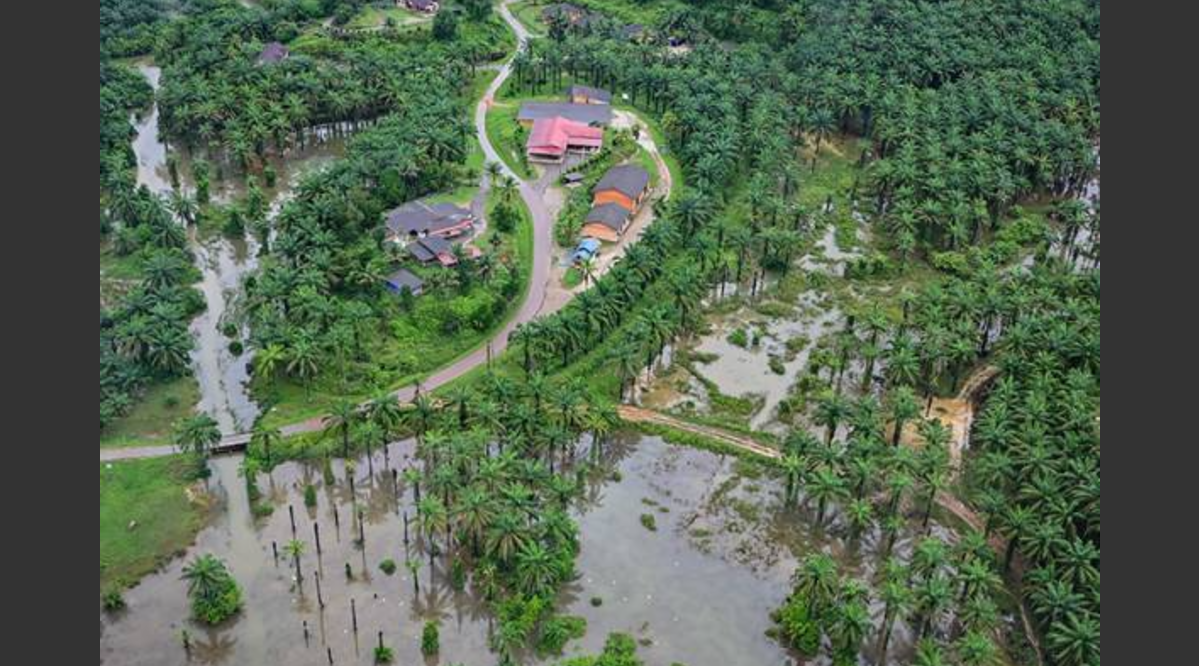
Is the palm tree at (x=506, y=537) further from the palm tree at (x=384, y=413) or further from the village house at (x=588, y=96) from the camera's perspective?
the village house at (x=588, y=96)

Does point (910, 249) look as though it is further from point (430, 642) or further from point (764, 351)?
point (430, 642)

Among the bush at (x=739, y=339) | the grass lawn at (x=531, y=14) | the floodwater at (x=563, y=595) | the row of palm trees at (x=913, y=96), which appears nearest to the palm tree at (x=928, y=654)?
the floodwater at (x=563, y=595)

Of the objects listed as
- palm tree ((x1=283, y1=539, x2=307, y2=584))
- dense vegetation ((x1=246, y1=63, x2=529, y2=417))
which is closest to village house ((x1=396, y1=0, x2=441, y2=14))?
dense vegetation ((x1=246, y1=63, x2=529, y2=417))

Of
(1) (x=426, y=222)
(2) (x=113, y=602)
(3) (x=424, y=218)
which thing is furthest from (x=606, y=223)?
(2) (x=113, y=602)

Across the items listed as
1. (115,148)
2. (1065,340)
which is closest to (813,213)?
(1065,340)

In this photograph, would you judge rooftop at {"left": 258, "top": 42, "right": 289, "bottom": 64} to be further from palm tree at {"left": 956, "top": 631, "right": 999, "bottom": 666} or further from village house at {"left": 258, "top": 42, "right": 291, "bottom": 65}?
palm tree at {"left": 956, "top": 631, "right": 999, "bottom": 666}

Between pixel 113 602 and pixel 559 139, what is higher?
pixel 559 139
